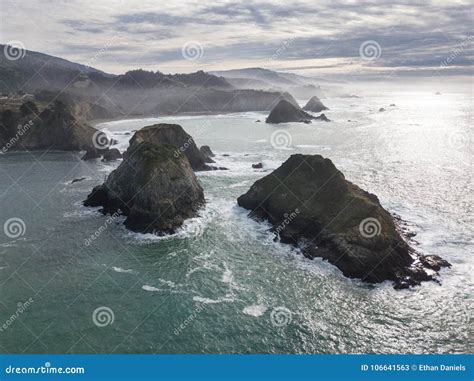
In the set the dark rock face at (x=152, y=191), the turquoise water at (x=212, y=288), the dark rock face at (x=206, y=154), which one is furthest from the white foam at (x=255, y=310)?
the dark rock face at (x=206, y=154)

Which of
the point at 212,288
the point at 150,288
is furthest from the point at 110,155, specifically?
the point at 212,288

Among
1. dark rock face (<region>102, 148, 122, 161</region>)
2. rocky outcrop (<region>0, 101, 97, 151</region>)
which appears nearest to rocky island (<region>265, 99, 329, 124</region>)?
rocky outcrop (<region>0, 101, 97, 151</region>)

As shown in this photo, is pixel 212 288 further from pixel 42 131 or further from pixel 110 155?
pixel 42 131

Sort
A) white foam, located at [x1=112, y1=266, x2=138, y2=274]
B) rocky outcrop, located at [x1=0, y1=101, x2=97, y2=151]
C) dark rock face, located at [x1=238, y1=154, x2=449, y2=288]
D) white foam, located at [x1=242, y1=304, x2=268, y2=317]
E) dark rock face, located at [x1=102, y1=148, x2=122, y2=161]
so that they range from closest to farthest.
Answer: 1. white foam, located at [x1=242, y1=304, x2=268, y2=317]
2. dark rock face, located at [x1=238, y1=154, x2=449, y2=288]
3. white foam, located at [x1=112, y1=266, x2=138, y2=274]
4. dark rock face, located at [x1=102, y1=148, x2=122, y2=161]
5. rocky outcrop, located at [x1=0, y1=101, x2=97, y2=151]

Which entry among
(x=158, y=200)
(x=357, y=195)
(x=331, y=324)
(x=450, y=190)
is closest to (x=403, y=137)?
(x=450, y=190)

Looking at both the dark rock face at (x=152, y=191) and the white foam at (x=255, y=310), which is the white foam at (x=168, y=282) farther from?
the dark rock face at (x=152, y=191)

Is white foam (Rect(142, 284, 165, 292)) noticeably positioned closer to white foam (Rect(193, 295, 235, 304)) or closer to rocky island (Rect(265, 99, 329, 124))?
white foam (Rect(193, 295, 235, 304))
